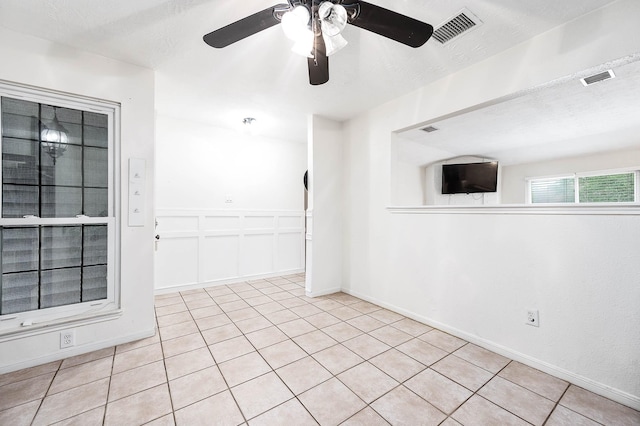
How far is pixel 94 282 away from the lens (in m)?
2.23

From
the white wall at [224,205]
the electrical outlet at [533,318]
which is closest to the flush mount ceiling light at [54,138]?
the white wall at [224,205]

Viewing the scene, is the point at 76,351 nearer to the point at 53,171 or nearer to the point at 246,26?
the point at 53,171

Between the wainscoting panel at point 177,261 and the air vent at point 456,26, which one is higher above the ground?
the air vent at point 456,26

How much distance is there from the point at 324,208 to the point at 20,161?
292 cm

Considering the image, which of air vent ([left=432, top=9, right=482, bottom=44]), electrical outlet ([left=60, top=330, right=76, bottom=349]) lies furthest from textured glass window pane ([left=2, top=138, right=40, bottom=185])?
air vent ([left=432, top=9, right=482, bottom=44])

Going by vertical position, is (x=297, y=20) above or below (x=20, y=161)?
above

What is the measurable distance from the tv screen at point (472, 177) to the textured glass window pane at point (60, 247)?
20.4 ft

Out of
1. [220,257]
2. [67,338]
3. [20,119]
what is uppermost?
[20,119]

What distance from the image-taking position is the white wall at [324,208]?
139 inches

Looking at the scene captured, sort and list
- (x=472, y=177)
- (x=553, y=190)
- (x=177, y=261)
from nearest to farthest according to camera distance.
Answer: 1. (x=177, y=261)
2. (x=553, y=190)
3. (x=472, y=177)

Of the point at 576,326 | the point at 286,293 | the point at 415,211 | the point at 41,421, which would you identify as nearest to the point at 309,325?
the point at 286,293

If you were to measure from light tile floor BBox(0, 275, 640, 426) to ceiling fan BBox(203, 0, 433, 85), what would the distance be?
2117mm

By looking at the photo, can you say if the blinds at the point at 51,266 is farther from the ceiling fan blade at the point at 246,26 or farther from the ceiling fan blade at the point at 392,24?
the ceiling fan blade at the point at 392,24

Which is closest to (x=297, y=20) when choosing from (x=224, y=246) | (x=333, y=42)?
(x=333, y=42)
